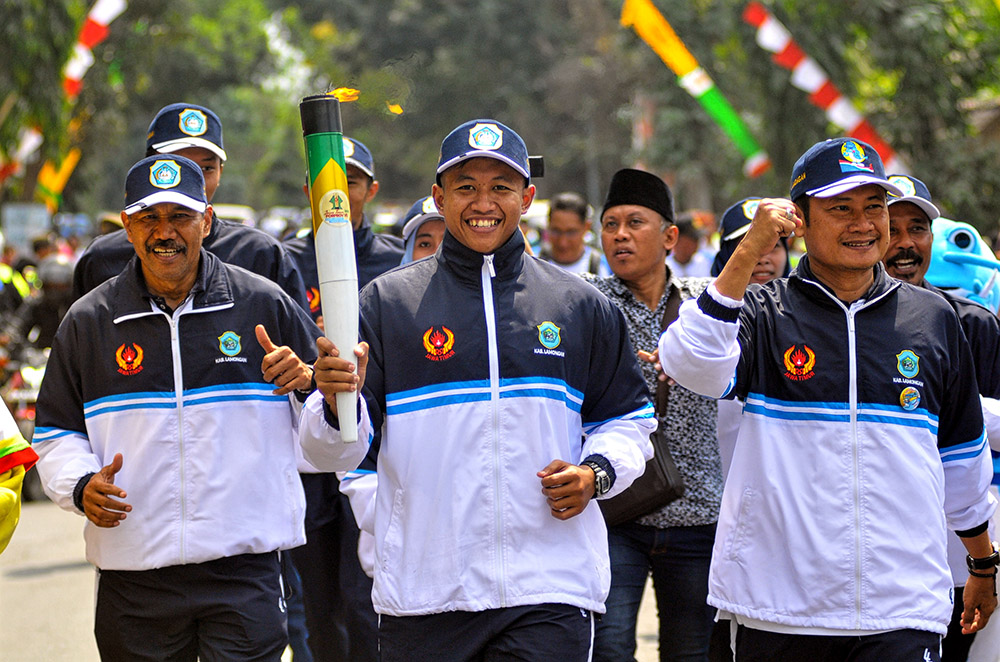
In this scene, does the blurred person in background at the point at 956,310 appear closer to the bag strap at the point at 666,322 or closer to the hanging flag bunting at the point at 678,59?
the bag strap at the point at 666,322

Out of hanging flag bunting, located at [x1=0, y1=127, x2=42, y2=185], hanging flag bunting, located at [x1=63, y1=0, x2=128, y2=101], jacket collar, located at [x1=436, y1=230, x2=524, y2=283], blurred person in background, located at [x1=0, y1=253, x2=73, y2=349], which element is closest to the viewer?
jacket collar, located at [x1=436, y1=230, x2=524, y2=283]

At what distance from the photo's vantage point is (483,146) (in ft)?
13.7

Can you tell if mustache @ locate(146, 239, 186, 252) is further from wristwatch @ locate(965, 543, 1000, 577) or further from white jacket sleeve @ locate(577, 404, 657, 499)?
wristwatch @ locate(965, 543, 1000, 577)

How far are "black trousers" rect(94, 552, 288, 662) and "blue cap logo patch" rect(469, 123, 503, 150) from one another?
1.78 meters

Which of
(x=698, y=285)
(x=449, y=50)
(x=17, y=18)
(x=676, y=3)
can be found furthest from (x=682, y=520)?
(x=449, y=50)

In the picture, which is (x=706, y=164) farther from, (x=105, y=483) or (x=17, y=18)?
(x=105, y=483)

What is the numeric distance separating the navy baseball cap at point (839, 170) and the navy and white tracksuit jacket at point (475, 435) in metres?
0.86

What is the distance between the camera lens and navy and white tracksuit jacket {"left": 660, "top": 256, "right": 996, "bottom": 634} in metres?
4.17

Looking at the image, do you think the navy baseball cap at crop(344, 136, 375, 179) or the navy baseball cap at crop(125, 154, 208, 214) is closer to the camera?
the navy baseball cap at crop(125, 154, 208, 214)

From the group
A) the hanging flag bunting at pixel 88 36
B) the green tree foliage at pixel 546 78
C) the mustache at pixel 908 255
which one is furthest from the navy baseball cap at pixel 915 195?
the hanging flag bunting at pixel 88 36

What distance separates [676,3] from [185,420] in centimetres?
2759

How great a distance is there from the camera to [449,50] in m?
54.8

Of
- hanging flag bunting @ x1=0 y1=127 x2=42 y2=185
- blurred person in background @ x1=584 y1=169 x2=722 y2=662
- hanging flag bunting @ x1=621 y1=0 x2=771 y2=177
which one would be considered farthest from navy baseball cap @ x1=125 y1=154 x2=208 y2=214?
hanging flag bunting @ x1=0 y1=127 x2=42 y2=185

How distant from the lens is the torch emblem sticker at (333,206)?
12.1 feet
